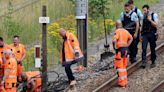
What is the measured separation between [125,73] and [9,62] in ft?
10.8

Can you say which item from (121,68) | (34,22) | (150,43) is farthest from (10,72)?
(34,22)

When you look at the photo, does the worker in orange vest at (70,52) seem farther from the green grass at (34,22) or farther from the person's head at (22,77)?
the green grass at (34,22)

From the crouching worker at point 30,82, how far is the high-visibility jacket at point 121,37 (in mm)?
2664

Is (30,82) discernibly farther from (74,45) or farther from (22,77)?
(74,45)

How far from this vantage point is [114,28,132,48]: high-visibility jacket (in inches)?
558

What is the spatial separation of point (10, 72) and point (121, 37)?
327 centimetres

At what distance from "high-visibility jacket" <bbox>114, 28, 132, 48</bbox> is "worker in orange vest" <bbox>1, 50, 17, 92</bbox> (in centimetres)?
298

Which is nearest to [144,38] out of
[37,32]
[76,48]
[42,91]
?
[76,48]

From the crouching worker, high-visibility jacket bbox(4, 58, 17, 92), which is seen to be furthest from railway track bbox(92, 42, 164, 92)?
high-visibility jacket bbox(4, 58, 17, 92)

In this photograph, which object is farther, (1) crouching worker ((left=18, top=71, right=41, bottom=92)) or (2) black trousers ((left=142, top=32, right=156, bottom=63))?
(1) crouching worker ((left=18, top=71, right=41, bottom=92))

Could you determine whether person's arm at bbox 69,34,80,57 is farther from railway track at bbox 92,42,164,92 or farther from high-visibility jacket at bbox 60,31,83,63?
railway track at bbox 92,42,164,92

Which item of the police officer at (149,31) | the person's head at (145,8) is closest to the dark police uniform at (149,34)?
the police officer at (149,31)

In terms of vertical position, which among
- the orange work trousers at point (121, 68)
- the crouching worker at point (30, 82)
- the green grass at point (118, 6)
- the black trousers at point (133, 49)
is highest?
the green grass at point (118, 6)

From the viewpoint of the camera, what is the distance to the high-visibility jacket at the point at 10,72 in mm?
14562
